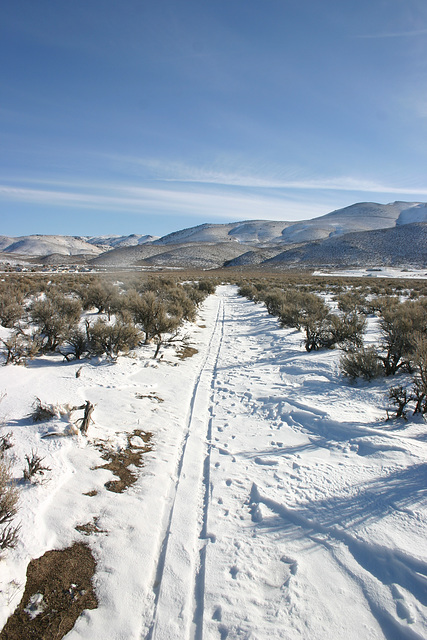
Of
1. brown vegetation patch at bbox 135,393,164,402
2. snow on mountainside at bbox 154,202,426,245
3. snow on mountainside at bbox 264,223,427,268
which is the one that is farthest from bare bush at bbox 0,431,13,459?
snow on mountainside at bbox 154,202,426,245

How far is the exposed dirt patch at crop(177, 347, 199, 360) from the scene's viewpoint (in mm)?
8952

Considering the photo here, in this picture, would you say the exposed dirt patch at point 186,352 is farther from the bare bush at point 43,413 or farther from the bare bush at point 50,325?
the bare bush at point 43,413

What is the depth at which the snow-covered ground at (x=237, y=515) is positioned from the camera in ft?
7.33

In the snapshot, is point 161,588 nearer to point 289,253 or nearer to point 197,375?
point 197,375

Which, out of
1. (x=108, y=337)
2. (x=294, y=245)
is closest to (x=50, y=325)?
(x=108, y=337)

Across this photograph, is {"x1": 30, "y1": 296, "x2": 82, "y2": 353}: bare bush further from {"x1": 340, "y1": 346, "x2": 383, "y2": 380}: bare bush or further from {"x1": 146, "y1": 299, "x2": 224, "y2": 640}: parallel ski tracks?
{"x1": 340, "y1": 346, "x2": 383, "y2": 380}: bare bush

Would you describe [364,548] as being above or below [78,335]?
below

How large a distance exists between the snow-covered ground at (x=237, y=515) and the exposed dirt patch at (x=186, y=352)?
9.76 ft

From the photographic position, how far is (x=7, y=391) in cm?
530

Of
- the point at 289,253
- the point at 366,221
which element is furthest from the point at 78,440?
the point at 366,221

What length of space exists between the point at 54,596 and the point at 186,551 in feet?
3.36

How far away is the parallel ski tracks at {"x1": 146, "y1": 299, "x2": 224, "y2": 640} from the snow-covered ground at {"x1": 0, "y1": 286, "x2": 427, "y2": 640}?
0.04 ft

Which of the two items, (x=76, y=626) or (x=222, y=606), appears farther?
(x=222, y=606)

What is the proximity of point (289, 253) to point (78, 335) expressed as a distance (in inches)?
3634
